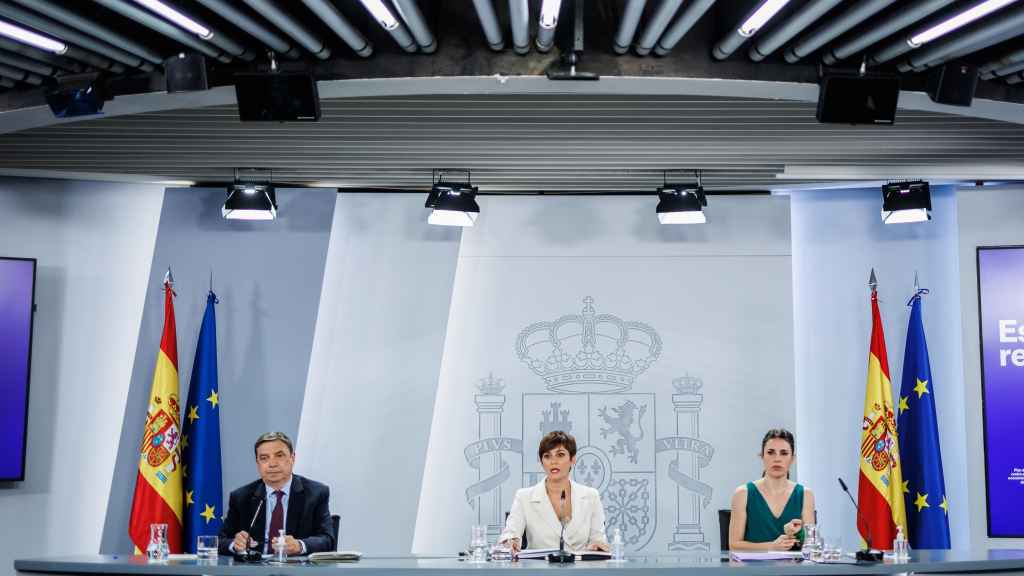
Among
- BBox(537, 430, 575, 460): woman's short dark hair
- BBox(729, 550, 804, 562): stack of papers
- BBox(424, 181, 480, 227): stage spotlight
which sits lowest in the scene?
BBox(729, 550, 804, 562): stack of papers

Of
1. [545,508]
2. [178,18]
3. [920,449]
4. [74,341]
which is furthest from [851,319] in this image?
[74,341]

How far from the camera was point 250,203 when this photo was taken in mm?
6625

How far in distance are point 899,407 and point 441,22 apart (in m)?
3.85

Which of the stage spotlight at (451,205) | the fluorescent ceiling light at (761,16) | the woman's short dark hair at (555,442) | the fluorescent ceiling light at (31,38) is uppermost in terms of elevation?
the fluorescent ceiling light at (761,16)

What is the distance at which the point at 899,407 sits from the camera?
6785 mm

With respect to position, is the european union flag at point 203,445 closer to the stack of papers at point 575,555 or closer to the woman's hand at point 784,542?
the stack of papers at point 575,555

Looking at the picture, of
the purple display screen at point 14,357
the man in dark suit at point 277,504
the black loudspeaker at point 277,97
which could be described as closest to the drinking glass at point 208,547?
the man in dark suit at point 277,504

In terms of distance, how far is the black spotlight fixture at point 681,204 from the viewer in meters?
6.61

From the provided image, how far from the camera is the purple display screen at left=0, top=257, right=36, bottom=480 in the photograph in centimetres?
661

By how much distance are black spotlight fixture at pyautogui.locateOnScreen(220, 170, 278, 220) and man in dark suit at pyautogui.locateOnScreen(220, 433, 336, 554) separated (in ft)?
6.56

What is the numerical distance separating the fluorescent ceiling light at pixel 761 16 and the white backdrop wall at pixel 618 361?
3.05 metres

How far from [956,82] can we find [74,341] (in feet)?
17.5

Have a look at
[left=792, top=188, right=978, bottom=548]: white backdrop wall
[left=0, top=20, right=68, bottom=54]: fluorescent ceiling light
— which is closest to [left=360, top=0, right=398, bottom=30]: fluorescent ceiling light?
[left=0, top=20, right=68, bottom=54]: fluorescent ceiling light

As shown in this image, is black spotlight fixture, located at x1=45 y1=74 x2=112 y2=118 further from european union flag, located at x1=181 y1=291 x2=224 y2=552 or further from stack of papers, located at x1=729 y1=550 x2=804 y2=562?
stack of papers, located at x1=729 y1=550 x2=804 y2=562
